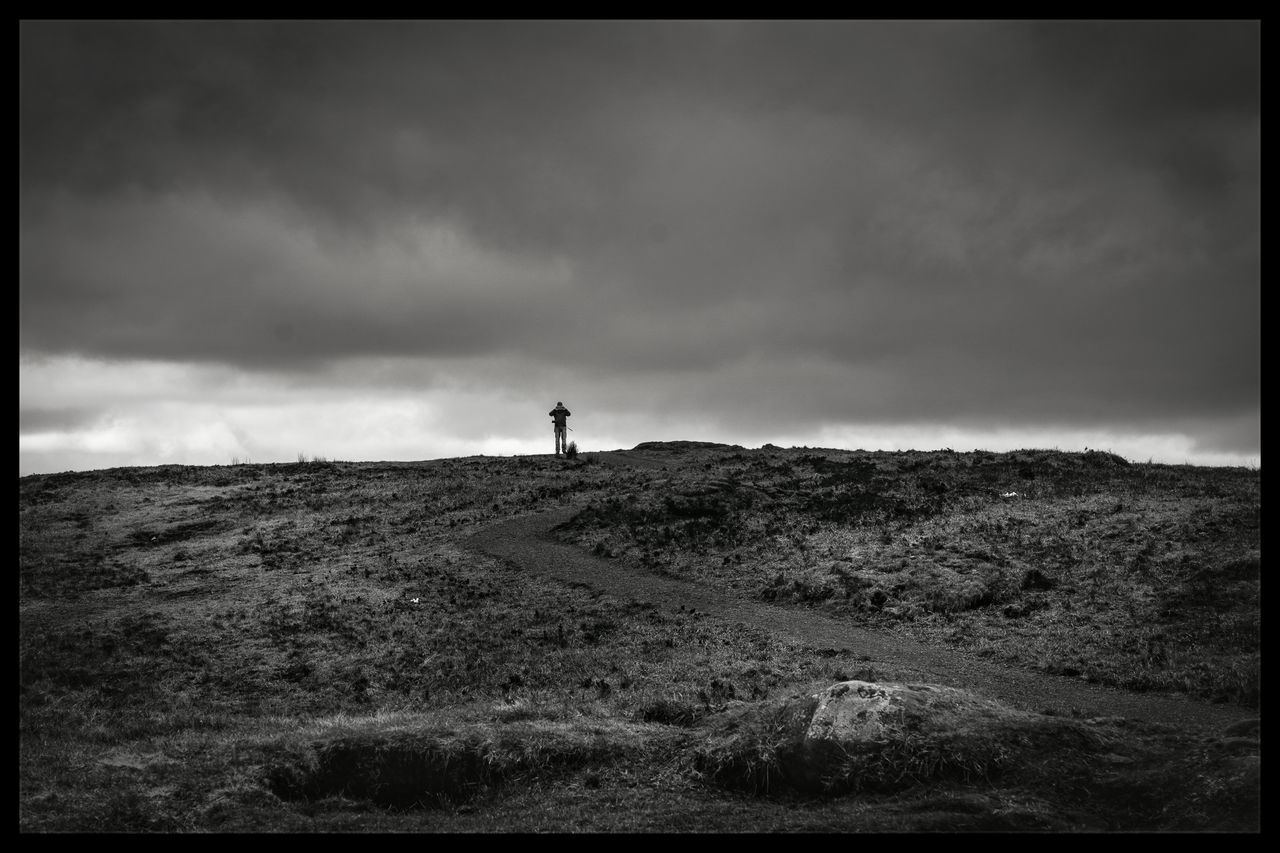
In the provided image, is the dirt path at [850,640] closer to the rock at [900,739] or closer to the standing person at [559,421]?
the rock at [900,739]

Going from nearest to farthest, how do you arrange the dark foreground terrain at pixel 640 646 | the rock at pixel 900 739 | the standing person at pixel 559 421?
the dark foreground terrain at pixel 640 646
the rock at pixel 900 739
the standing person at pixel 559 421

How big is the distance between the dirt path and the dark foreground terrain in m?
0.16

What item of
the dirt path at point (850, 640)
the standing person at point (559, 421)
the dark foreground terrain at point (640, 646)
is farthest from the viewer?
the standing person at point (559, 421)

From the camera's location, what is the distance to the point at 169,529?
38.4 metres

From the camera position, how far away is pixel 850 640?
2403 cm

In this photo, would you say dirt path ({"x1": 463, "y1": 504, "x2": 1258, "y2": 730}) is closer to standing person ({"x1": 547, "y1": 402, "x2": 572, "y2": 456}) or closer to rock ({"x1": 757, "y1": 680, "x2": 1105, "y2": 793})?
rock ({"x1": 757, "y1": 680, "x2": 1105, "y2": 793})

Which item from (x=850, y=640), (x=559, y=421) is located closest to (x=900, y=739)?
(x=850, y=640)

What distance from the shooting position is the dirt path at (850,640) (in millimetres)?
17312

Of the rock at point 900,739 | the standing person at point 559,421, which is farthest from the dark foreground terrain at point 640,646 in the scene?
the standing person at point 559,421

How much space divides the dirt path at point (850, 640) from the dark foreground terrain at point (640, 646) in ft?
0.51
